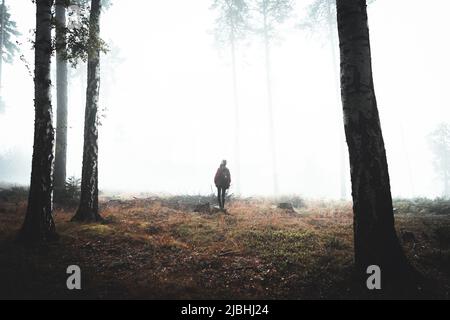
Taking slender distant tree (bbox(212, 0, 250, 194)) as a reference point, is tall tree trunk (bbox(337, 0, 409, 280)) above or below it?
below

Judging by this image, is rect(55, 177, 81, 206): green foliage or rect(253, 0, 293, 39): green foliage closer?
rect(55, 177, 81, 206): green foliage

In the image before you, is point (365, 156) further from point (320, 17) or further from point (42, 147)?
point (320, 17)

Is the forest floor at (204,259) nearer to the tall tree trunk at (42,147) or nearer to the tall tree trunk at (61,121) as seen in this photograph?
the tall tree trunk at (42,147)

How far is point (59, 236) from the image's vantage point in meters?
7.66

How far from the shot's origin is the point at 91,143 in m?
10.0

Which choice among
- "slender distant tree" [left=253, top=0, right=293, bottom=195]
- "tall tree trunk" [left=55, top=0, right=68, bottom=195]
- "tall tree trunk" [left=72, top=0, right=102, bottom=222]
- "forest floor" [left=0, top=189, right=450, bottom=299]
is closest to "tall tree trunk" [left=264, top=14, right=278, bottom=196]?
"slender distant tree" [left=253, top=0, right=293, bottom=195]

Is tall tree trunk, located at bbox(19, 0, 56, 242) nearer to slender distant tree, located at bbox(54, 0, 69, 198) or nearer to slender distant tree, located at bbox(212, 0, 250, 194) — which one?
slender distant tree, located at bbox(54, 0, 69, 198)

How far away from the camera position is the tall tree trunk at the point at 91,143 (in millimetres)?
9711

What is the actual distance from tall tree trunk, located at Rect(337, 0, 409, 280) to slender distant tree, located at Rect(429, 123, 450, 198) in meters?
50.8

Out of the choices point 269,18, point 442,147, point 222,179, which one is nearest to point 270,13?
point 269,18

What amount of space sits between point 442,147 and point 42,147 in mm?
55126

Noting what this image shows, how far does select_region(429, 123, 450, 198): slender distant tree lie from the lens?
46.7 m

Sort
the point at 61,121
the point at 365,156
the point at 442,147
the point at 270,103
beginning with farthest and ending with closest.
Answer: the point at 442,147 → the point at 270,103 → the point at 61,121 → the point at 365,156

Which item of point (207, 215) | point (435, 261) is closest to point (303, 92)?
point (207, 215)
